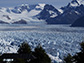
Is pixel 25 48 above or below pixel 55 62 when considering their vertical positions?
above

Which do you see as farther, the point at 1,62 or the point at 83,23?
the point at 83,23

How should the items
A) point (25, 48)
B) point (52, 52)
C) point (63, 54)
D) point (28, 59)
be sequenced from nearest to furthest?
point (28, 59)
point (25, 48)
point (63, 54)
point (52, 52)

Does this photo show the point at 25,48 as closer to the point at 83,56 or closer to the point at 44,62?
the point at 44,62

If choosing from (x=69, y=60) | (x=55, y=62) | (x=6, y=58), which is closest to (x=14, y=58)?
(x=6, y=58)

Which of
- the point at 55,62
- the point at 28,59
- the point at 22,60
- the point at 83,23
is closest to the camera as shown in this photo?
the point at 22,60

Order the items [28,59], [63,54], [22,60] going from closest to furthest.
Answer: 1. [22,60]
2. [28,59]
3. [63,54]

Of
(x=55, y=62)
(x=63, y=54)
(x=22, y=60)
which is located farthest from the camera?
(x=63, y=54)

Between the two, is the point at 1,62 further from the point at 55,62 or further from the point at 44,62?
the point at 55,62

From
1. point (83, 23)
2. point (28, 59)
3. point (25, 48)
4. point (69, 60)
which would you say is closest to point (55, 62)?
point (69, 60)

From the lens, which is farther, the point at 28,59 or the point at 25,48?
the point at 25,48
